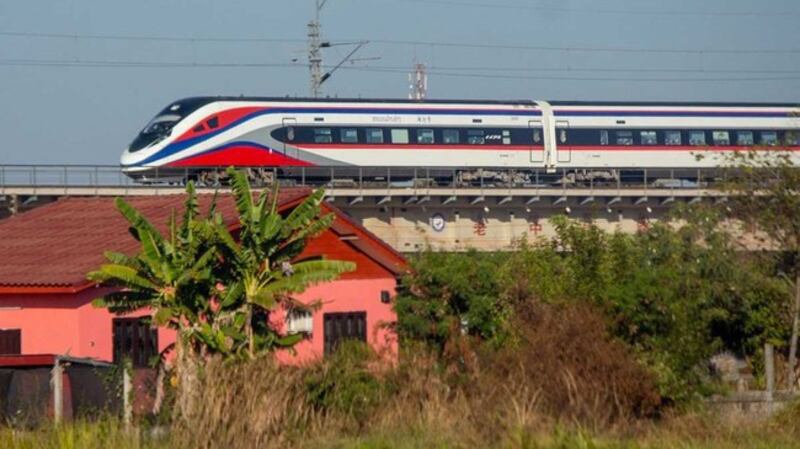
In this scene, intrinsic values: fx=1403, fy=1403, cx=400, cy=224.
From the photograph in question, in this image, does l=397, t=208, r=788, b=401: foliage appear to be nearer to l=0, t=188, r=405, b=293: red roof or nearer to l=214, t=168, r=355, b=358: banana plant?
l=0, t=188, r=405, b=293: red roof

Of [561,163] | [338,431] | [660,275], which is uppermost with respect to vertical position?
[561,163]

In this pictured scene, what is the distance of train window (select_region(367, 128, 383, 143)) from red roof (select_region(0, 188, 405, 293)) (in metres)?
16.2

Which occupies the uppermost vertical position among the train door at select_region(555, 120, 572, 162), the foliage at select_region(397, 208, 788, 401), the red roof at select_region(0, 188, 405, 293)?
the train door at select_region(555, 120, 572, 162)

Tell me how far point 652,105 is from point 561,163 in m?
3.78

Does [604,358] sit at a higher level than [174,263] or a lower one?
lower

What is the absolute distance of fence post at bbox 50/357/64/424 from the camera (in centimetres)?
1430

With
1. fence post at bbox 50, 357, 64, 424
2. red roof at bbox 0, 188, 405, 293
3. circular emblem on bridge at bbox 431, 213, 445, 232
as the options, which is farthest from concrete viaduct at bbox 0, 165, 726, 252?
fence post at bbox 50, 357, 64, 424

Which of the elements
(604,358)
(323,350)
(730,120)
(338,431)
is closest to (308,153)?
(730,120)

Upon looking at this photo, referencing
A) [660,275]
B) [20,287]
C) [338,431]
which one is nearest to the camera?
[338,431]

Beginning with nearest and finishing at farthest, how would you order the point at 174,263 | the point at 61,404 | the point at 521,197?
1. the point at 61,404
2. the point at 174,263
3. the point at 521,197

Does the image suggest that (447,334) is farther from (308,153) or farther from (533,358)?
(308,153)

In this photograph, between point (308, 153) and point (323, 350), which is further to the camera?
point (308, 153)

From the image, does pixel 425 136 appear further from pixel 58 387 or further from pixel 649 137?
pixel 58 387

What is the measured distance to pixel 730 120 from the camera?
47312mm
